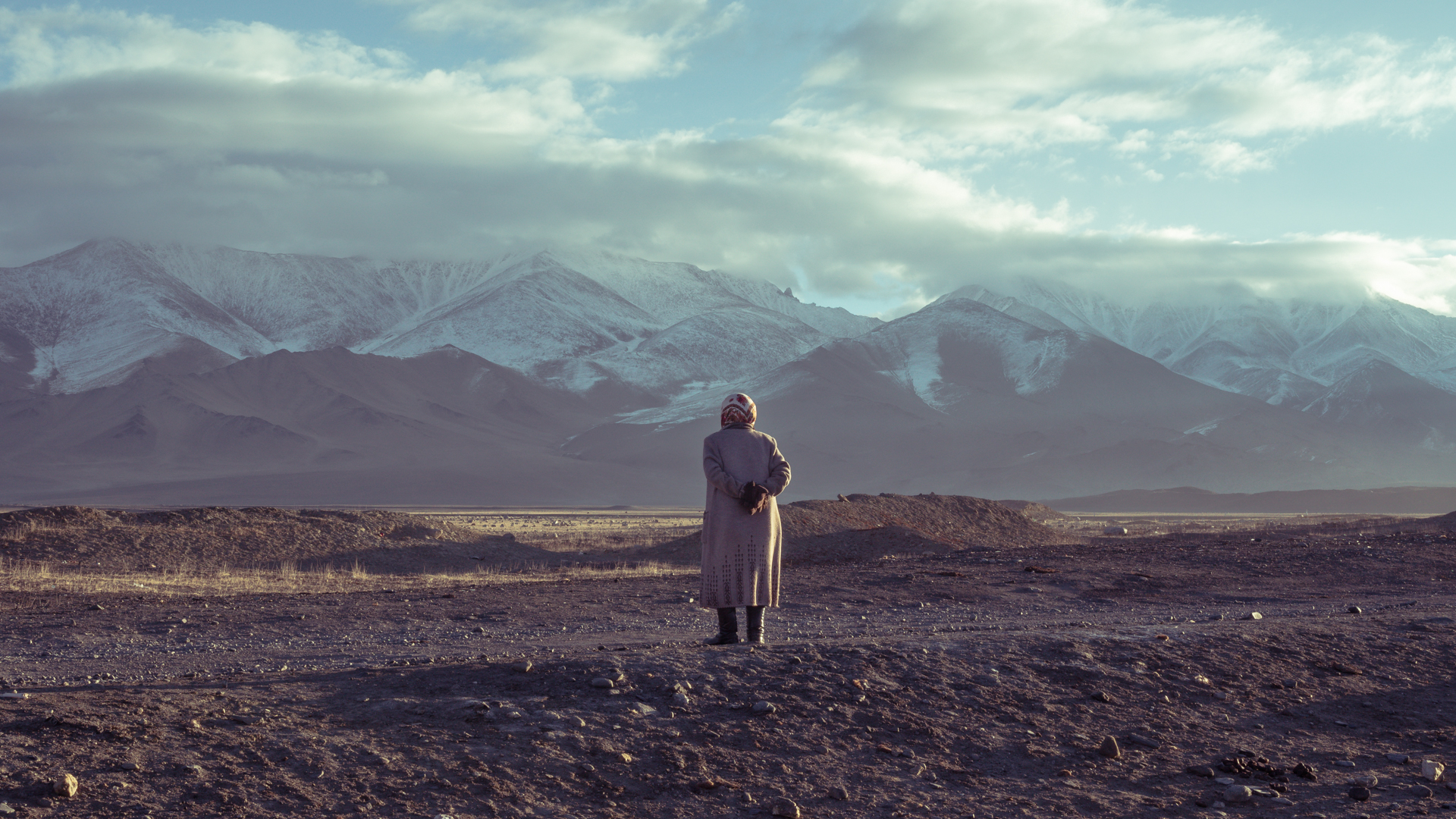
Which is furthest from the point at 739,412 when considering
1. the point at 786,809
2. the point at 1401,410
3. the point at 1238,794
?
the point at 1401,410

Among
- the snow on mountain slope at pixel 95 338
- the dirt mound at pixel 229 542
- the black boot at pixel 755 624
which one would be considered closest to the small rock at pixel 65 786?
the black boot at pixel 755 624

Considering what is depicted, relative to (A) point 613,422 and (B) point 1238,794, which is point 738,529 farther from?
(A) point 613,422

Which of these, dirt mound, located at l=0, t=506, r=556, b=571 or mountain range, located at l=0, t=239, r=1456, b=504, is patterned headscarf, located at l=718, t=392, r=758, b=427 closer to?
dirt mound, located at l=0, t=506, r=556, b=571

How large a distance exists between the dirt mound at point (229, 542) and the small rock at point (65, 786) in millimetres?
21612

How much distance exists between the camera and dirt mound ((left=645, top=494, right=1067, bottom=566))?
27.6 metres

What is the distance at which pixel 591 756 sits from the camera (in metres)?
6.45

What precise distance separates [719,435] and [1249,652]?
4.52 metres

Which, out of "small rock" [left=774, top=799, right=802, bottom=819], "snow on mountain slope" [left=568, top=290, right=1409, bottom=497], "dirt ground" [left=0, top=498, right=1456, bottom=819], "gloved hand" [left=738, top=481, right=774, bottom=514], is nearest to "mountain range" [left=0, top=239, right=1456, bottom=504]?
"snow on mountain slope" [left=568, top=290, right=1409, bottom=497]

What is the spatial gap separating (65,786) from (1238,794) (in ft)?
19.6

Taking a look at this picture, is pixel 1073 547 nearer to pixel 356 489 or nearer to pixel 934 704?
pixel 934 704

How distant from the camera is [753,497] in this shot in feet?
28.9

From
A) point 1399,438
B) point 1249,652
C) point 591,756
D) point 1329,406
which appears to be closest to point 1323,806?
point 1249,652

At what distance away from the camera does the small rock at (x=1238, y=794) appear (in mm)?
6520

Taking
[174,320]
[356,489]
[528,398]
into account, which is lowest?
[356,489]
